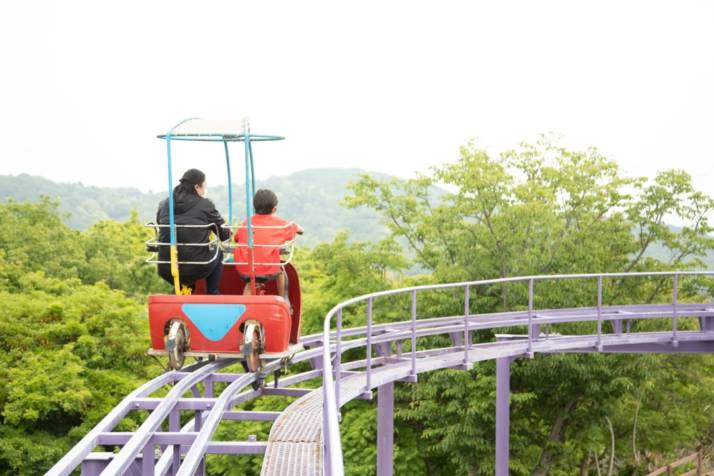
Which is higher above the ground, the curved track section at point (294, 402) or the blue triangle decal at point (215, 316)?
the blue triangle decal at point (215, 316)

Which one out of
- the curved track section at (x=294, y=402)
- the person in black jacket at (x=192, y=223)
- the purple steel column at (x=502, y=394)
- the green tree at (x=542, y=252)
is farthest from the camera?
the green tree at (x=542, y=252)

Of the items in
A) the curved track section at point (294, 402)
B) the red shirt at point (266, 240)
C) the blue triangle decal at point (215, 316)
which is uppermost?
the red shirt at point (266, 240)

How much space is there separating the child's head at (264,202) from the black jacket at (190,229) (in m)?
0.37

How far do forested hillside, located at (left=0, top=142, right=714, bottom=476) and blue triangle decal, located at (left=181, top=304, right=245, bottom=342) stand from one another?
51.7ft

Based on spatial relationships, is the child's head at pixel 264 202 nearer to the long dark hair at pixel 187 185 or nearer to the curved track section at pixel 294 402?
the long dark hair at pixel 187 185

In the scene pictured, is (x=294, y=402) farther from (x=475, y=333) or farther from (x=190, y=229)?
(x=475, y=333)

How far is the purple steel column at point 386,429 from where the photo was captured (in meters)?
14.2

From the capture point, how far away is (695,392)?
102ft

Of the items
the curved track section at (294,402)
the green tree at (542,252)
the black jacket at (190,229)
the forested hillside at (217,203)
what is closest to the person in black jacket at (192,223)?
the black jacket at (190,229)

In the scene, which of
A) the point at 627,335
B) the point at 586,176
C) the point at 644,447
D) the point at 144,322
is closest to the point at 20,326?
the point at 144,322

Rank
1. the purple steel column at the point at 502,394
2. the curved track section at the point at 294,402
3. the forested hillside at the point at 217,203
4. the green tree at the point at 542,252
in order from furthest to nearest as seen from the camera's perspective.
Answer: the forested hillside at the point at 217,203 < the green tree at the point at 542,252 < the purple steel column at the point at 502,394 < the curved track section at the point at 294,402

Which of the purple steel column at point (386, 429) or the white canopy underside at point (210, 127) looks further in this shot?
the purple steel column at point (386, 429)

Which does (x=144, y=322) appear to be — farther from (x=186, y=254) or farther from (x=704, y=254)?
(x=186, y=254)

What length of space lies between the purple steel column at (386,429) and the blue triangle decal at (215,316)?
5414mm
